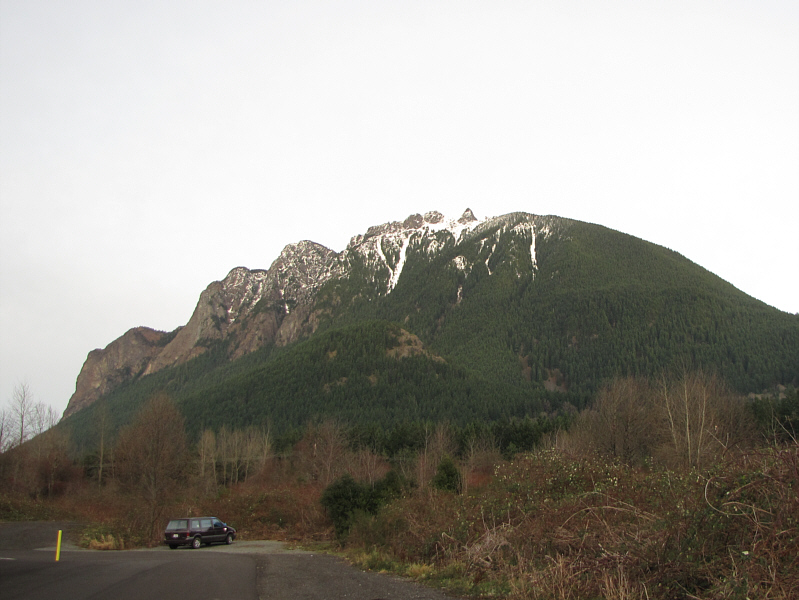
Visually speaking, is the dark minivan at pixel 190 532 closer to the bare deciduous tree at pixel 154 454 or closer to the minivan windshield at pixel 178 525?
the minivan windshield at pixel 178 525

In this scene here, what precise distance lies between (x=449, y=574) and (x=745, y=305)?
145 metres

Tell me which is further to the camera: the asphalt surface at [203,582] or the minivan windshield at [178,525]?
the minivan windshield at [178,525]

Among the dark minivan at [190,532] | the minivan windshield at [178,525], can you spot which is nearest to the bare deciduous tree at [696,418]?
the dark minivan at [190,532]

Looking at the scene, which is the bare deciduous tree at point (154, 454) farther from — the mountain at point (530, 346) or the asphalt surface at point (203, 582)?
the mountain at point (530, 346)

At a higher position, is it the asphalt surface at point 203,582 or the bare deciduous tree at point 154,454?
the asphalt surface at point 203,582

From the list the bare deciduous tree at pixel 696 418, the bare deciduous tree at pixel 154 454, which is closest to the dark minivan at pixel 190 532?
the bare deciduous tree at pixel 154 454

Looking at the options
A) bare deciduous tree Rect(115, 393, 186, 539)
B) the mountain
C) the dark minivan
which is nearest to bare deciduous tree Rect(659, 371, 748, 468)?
the dark minivan

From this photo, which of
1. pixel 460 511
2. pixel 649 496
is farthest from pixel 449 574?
pixel 649 496

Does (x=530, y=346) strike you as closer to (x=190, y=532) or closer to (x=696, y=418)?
(x=696, y=418)

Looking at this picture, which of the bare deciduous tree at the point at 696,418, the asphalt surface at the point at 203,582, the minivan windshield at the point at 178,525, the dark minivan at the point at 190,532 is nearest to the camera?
the asphalt surface at the point at 203,582

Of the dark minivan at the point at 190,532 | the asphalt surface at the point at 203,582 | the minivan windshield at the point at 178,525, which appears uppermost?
the asphalt surface at the point at 203,582

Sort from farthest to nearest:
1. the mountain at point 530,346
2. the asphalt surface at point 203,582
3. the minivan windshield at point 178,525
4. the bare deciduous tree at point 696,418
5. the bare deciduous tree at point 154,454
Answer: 1. the mountain at point 530,346
2. the bare deciduous tree at point 696,418
3. the bare deciduous tree at point 154,454
4. the minivan windshield at point 178,525
5. the asphalt surface at point 203,582

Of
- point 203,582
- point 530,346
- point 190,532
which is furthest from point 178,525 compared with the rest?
point 530,346

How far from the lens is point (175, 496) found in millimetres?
41500
